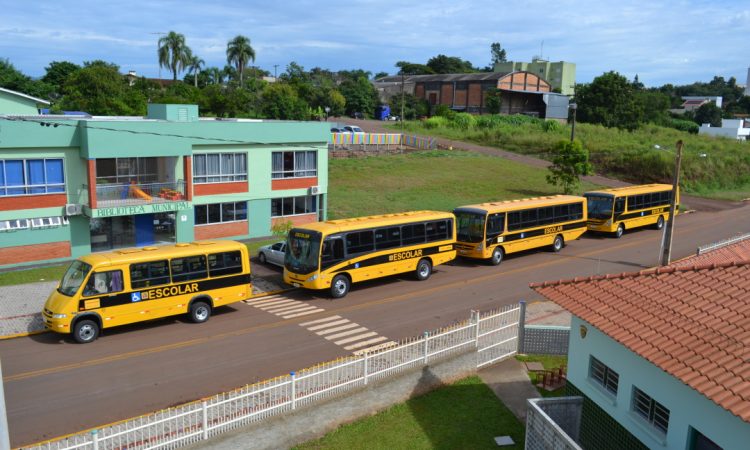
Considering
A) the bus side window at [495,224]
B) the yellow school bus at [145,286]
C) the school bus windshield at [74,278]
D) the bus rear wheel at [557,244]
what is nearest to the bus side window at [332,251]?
the yellow school bus at [145,286]

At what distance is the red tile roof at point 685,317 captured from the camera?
8.52 m

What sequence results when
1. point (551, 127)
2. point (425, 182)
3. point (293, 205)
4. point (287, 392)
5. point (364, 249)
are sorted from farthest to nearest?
point (551, 127), point (425, 182), point (293, 205), point (364, 249), point (287, 392)

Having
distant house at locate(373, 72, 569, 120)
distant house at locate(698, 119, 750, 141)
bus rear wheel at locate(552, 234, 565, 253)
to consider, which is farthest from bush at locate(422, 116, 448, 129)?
bus rear wheel at locate(552, 234, 565, 253)

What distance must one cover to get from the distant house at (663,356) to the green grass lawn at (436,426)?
1853mm

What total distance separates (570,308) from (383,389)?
4.72m

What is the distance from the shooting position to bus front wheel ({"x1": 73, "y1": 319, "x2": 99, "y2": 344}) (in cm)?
1716

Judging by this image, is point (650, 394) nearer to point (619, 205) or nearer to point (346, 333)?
point (346, 333)

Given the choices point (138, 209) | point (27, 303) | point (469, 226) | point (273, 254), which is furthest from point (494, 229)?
point (27, 303)

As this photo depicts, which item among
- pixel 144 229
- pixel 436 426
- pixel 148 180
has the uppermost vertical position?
pixel 148 180

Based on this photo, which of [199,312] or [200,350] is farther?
[199,312]

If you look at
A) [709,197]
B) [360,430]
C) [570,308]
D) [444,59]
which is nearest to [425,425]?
[360,430]

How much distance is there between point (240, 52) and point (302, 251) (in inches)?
3252

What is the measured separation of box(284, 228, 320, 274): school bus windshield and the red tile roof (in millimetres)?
10476

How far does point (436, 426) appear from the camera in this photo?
511 inches
